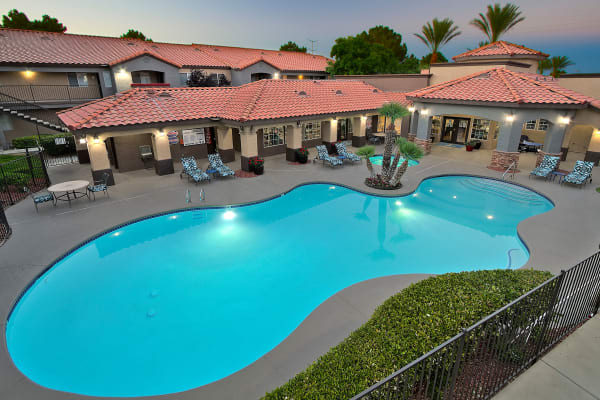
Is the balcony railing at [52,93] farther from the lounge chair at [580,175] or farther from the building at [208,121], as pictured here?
the lounge chair at [580,175]

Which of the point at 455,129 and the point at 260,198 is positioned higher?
the point at 455,129

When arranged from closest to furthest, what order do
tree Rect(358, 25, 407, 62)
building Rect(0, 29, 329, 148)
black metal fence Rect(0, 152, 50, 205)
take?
1. black metal fence Rect(0, 152, 50, 205)
2. building Rect(0, 29, 329, 148)
3. tree Rect(358, 25, 407, 62)

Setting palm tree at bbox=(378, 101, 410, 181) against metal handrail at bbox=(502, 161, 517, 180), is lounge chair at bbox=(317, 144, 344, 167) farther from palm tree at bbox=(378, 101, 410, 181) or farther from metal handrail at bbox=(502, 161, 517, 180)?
metal handrail at bbox=(502, 161, 517, 180)

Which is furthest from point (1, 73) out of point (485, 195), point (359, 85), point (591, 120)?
point (591, 120)

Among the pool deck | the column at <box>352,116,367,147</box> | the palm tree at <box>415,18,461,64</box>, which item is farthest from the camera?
the palm tree at <box>415,18,461,64</box>

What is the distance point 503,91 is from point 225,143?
1804 cm

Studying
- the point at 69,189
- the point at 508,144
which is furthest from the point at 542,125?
the point at 69,189

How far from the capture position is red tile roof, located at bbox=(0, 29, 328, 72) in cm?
2592

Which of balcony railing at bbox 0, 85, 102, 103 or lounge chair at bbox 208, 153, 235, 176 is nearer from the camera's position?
lounge chair at bbox 208, 153, 235, 176

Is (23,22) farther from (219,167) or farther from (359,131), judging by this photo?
(359,131)

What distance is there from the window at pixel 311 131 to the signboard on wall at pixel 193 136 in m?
7.89

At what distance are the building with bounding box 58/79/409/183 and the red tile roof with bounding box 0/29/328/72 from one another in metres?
11.0

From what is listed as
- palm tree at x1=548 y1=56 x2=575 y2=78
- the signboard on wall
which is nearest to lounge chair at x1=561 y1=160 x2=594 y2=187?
the signboard on wall

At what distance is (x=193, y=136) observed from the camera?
21891 mm
